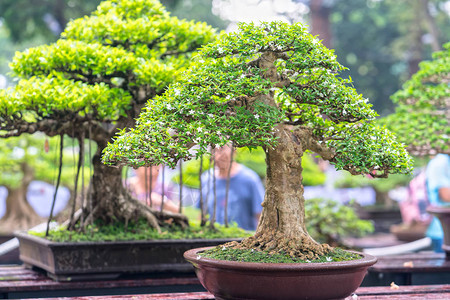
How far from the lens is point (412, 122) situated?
3.29m

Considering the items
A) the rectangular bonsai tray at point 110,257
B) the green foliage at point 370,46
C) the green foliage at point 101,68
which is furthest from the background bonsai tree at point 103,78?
the green foliage at point 370,46

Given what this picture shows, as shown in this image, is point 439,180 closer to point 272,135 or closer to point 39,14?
point 272,135

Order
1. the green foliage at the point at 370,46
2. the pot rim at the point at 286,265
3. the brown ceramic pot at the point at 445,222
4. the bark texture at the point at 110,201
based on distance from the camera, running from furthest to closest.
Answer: the green foliage at the point at 370,46, the brown ceramic pot at the point at 445,222, the bark texture at the point at 110,201, the pot rim at the point at 286,265

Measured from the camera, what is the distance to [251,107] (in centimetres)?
194

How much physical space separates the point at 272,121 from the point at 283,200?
331mm

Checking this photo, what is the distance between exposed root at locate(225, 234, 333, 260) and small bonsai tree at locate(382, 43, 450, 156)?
1447 millimetres

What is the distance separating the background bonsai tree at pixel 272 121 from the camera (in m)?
1.83

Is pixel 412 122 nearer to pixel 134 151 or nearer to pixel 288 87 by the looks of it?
pixel 288 87

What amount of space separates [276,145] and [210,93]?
0.95ft

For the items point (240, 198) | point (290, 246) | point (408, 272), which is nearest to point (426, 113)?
point (408, 272)

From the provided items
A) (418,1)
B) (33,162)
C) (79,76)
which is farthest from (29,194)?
(418,1)

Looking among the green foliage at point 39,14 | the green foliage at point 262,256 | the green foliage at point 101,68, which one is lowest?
the green foliage at point 262,256

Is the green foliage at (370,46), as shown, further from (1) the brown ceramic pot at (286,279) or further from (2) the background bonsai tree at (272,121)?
(1) the brown ceramic pot at (286,279)

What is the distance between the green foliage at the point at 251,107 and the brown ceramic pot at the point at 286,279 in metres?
0.36
